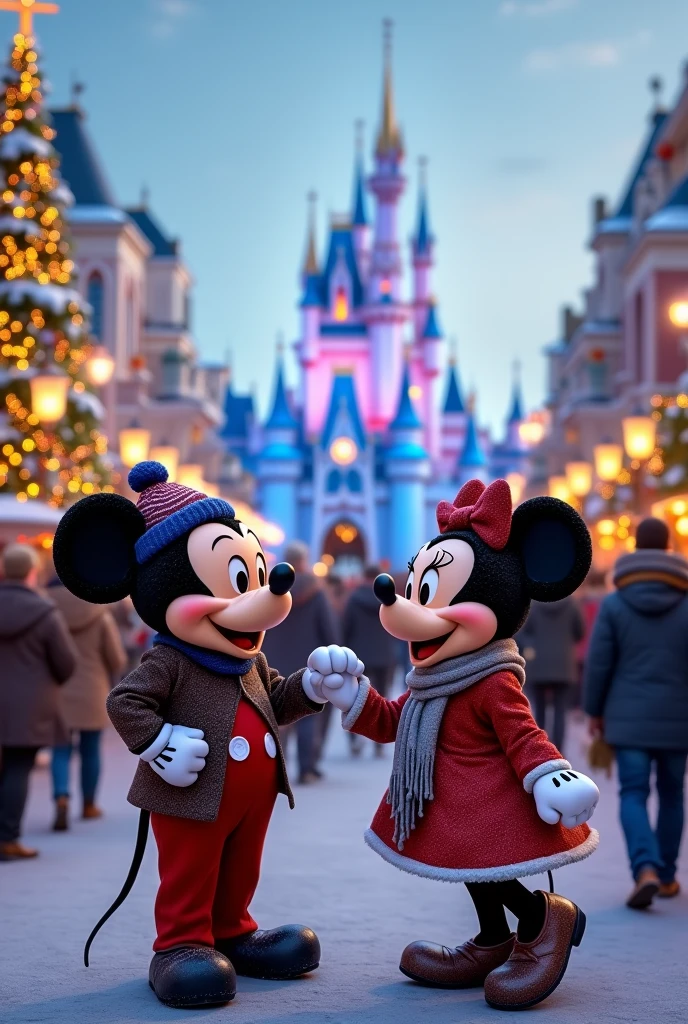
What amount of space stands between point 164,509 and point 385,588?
0.89 metres

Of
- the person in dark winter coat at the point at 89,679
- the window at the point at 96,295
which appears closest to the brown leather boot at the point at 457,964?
the person in dark winter coat at the point at 89,679

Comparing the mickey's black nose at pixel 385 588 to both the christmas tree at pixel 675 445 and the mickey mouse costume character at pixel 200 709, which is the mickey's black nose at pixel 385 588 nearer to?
the mickey mouse costume character at pixel 200 709

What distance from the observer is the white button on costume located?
4.74 metres

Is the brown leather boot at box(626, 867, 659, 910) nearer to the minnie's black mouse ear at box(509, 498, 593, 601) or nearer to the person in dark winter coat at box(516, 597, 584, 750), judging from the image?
the minnie's black mouse ear at box(509, 498, 593, 601)

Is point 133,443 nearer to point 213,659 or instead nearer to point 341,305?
point 213,659

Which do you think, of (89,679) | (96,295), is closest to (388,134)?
(96,295)

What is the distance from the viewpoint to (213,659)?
190 inches

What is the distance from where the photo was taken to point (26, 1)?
1512 centimetres

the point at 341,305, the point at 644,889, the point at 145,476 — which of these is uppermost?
the point at 341,305

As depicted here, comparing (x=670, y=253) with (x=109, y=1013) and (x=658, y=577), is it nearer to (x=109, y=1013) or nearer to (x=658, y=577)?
(x=658, y=577)

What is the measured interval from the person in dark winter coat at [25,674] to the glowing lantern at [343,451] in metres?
63.0

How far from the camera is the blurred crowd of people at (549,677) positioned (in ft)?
21.5

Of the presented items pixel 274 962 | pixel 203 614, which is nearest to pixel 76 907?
pixel 274 962

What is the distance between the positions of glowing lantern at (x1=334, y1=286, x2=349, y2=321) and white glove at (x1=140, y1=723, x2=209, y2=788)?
245ft
